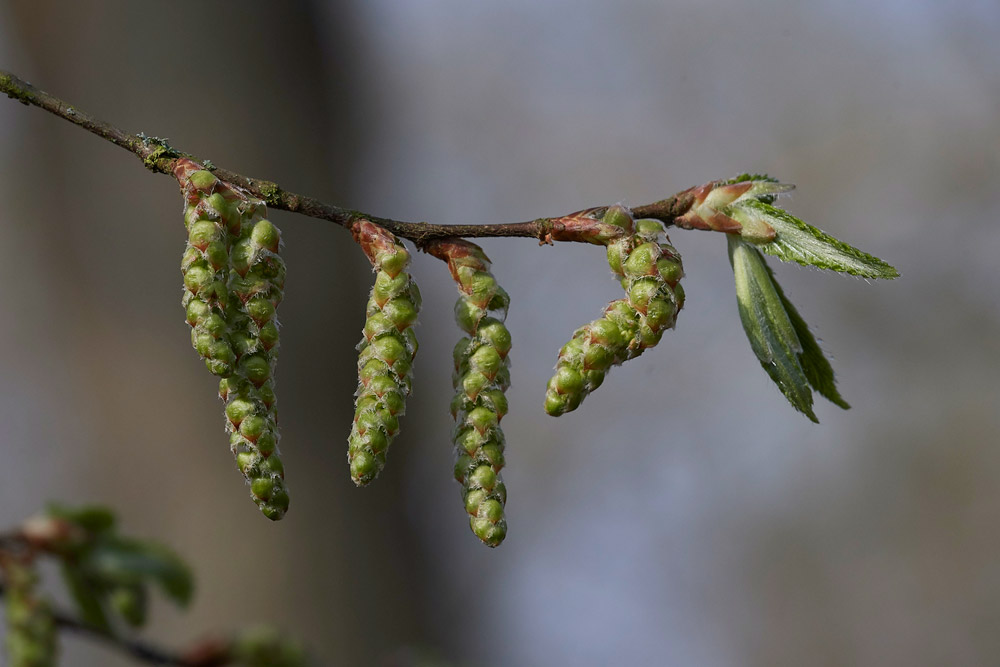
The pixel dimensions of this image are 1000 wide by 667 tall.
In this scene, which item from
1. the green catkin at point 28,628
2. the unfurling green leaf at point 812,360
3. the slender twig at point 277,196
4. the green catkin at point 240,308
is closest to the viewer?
A: the green catkin at point 28,628

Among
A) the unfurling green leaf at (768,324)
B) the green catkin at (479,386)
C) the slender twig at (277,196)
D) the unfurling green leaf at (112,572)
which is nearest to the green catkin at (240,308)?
the slender twig at (277,196)

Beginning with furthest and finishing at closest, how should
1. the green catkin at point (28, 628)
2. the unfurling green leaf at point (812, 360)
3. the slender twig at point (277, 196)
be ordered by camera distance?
the unfurling green leaf at point (812, 360) → the slender twig at point (277, 196) → the green catkin at point (28, 628)

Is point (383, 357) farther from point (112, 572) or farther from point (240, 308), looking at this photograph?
point (112, 572)

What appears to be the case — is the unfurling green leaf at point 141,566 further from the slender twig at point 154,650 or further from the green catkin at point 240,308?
the green catkin at point 240,308

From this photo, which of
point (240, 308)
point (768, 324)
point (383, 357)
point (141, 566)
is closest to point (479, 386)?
point (383, 357)

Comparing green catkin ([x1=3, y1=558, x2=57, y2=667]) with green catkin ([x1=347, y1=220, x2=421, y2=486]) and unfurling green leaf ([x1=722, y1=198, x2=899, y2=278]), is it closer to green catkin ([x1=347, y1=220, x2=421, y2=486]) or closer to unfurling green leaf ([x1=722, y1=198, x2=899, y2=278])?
green catkin ([x1=347, y1=220, x2=421, y2=486])

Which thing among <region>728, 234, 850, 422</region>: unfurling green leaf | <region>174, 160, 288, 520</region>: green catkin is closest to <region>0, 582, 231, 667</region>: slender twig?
<region>174, 160, 288, 520</region>: green catkin
